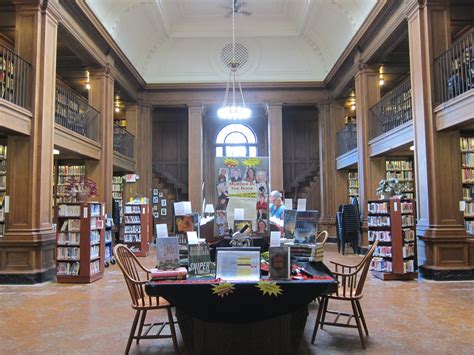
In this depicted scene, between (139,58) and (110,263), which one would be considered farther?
(139,58)

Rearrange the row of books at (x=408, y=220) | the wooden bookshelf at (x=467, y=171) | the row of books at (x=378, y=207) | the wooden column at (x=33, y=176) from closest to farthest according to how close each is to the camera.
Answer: the wooden column at (x=33, y=176) < the row of books at (x=408, y=220) < the row of books at (x=378, y=207) < the wooden bookshelf at (x=467, y=171)

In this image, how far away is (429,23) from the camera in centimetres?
717

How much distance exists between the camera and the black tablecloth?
289 cm

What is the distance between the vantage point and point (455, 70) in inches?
263

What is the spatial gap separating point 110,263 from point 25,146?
11.1 ft

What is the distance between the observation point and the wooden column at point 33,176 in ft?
22.1

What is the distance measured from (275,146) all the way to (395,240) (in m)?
7.47

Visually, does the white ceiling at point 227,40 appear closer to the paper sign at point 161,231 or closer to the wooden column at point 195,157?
the wooden column at point 195,157

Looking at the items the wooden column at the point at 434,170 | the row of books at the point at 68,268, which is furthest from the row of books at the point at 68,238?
the wooden column at the point at 434,170

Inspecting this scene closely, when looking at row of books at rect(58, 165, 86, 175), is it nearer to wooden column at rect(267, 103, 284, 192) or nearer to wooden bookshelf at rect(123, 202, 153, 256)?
wooden bookshelf at rect(123, 202, 153, 256)

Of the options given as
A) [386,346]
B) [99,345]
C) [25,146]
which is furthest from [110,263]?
[386,346]

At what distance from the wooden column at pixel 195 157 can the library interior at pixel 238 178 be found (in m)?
0.05

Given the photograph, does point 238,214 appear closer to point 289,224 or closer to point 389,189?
point 289,224

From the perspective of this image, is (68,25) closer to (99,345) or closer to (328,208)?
(99,345)
